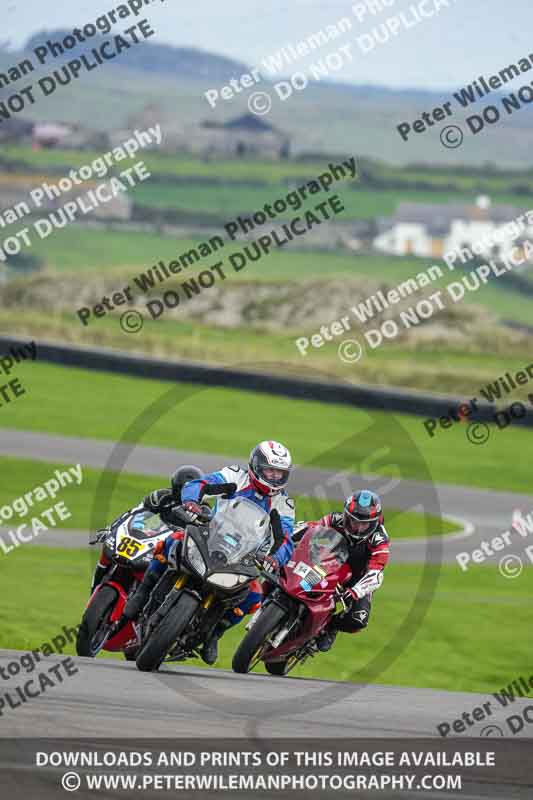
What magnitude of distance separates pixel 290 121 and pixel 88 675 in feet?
472

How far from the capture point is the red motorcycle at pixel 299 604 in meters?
9.52

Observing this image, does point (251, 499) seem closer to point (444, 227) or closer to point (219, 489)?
point (219, 489)

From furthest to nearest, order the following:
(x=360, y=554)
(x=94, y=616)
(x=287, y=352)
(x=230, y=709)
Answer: (x=287, y=352) → (x=360, y=554) → (x=94, y=616) → (x=230, y=709)

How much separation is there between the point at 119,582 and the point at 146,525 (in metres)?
0.46

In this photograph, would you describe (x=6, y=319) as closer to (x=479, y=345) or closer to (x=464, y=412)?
(x=464, y=412)

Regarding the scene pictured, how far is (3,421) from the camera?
26391mm

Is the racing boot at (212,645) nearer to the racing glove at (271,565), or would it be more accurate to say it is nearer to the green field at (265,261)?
the racing glove at (271,565)

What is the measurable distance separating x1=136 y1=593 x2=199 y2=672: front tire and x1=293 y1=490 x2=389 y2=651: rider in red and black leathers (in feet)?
4.81

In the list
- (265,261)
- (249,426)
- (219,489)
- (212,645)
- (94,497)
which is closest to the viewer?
(212,645)

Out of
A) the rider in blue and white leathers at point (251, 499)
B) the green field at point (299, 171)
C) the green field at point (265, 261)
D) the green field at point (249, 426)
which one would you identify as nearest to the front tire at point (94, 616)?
the rider in blue and white leathers at point (251, 499)

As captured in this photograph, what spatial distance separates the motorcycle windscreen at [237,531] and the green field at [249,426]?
53.5ft

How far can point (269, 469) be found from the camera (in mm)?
9555

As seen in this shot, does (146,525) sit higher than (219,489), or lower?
lower

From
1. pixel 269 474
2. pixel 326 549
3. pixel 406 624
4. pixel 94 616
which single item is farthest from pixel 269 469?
pixel 406 624
